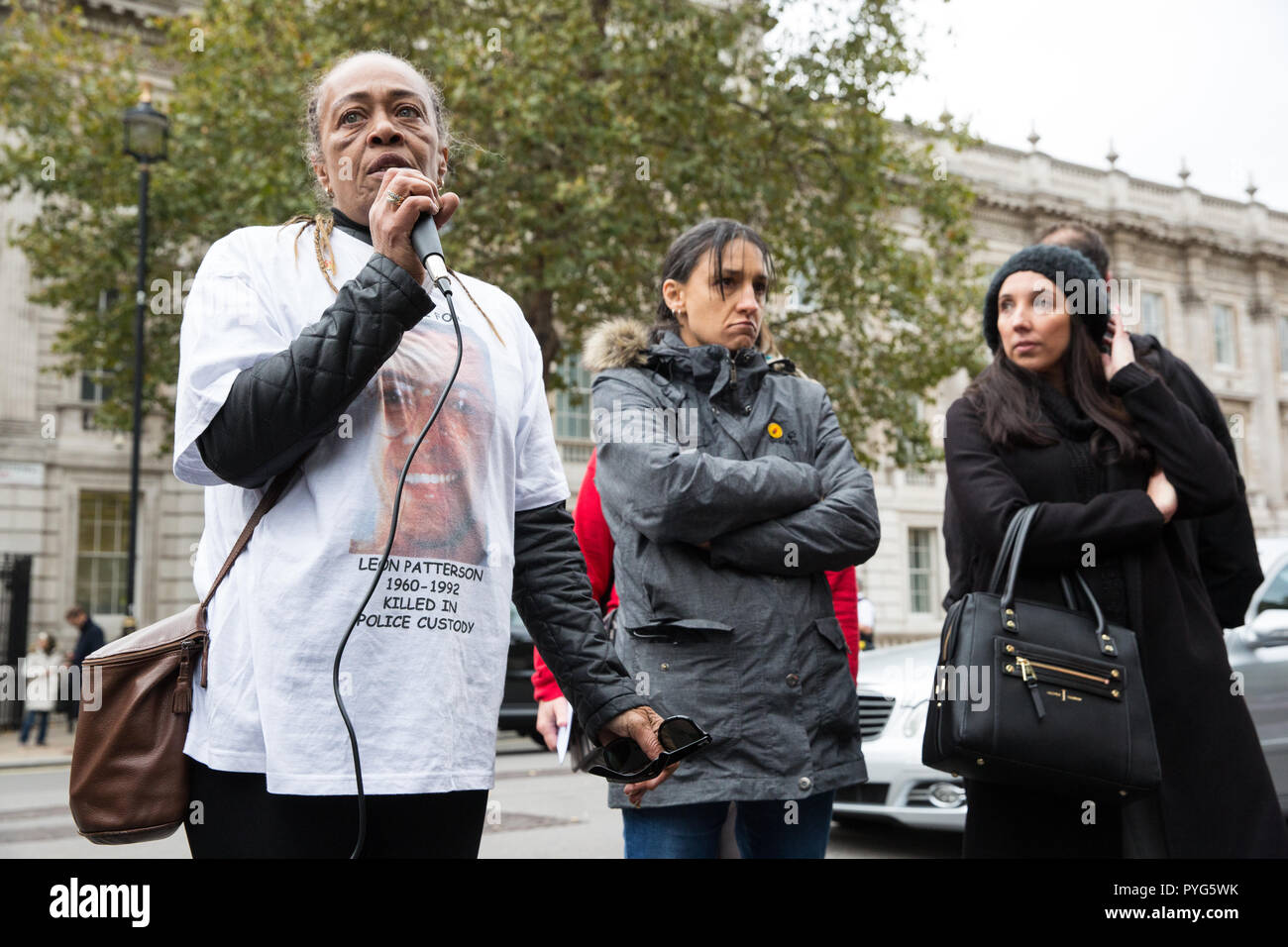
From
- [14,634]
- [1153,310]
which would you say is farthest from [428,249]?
[1153,310]

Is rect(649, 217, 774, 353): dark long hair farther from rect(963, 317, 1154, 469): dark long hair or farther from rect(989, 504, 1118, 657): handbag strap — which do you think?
rect(989, 504, 1118, 657): handbag strap

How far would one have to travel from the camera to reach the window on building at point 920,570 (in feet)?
106

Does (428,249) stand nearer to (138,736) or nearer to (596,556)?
(138,736)

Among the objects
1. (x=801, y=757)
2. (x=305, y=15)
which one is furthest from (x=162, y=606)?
(x=801, y=757)

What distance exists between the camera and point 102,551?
21.8 metres

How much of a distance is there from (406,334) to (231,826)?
80 centimetres

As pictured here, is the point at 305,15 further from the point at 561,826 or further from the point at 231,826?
the point at 231,826

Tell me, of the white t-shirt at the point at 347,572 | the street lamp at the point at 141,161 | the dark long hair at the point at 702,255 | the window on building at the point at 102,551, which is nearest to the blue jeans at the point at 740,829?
the white t-shirt at the point at 347,572

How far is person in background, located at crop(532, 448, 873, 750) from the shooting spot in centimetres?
328

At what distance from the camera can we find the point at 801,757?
284cm

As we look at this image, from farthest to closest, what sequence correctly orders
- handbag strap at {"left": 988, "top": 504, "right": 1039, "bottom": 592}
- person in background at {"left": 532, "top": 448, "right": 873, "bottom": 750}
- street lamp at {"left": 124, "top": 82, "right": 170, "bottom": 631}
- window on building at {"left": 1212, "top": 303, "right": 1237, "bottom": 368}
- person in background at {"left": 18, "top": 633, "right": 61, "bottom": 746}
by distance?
1. window on building at {"left": 1212, "top": 303, "right": 1237, "bottom": 368}
2. person in background at {"left": 18, "top": 633, "right": 61, "bottom": 746}
3. street lamp at {"left": 124, "top": 82, "right": 170, "bottom": 631}
4. person in background at {"left": 532, "top": 448, "right": 873, "bottom": 750}
5. handbag strap at {"left": 988, "top": 504, "right": 1039, "bottom": 592}

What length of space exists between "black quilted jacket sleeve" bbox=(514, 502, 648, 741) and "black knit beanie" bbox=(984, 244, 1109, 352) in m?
1.65

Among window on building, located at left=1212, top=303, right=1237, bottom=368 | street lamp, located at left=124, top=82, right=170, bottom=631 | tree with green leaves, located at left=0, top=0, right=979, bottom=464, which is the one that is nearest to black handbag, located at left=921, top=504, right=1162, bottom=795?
tree with green leaves, located at left=0, top=0, right=979, bottom=464

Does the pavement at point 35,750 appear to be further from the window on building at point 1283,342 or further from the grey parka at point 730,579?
the window on building at point 1283,342
